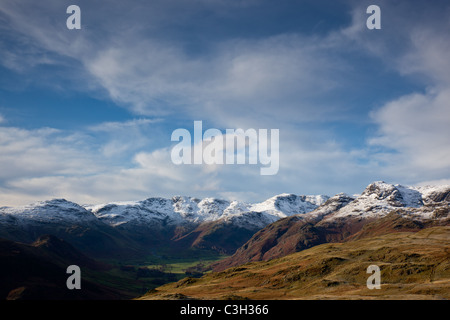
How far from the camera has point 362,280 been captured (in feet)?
332

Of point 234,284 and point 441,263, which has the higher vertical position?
point 441,263
